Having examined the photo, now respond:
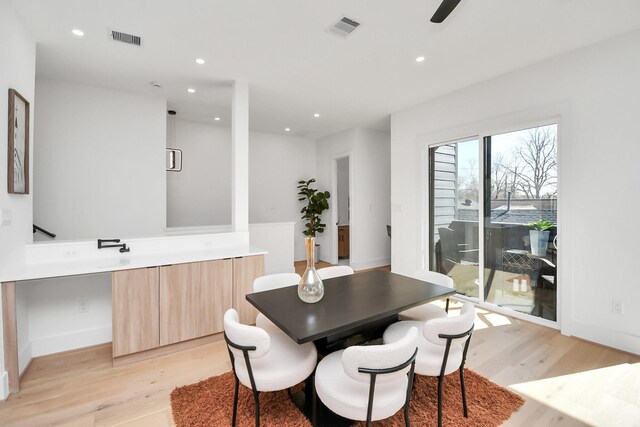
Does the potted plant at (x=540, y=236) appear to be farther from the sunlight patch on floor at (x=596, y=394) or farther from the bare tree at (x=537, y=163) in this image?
the sunlight patch on floor at (x=596, y=394)

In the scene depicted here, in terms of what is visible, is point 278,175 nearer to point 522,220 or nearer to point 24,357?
point 522,220

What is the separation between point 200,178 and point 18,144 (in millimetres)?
3326

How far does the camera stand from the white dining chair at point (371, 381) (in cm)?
132

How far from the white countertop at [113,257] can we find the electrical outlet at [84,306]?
466mm

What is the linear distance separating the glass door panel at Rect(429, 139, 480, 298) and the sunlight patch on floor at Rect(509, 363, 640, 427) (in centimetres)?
169

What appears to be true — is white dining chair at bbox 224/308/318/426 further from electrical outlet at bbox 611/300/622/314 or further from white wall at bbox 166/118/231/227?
white wall at bbox 166/118/231/227

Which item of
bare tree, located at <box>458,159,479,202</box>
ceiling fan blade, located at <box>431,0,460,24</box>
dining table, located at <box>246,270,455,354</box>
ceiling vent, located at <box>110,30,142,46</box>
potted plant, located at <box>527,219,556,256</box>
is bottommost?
dining table, located at <box>246,270,455,354</box>

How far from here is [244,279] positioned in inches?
125

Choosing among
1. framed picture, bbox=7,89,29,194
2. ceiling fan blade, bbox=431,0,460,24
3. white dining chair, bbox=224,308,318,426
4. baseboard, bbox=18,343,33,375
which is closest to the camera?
white dining chair, bbox=224,308,318,426

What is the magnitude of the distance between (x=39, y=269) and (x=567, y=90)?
5.16m

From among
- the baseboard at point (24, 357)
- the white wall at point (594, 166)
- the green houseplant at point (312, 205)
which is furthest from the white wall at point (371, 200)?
the baseboard at point (24, 357)

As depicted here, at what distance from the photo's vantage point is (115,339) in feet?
8.33

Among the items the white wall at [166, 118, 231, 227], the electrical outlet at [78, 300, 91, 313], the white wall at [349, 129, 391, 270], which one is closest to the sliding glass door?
the white wall at [349, 129, 391, 270]

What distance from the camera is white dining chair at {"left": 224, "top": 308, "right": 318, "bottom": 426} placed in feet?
4.95
